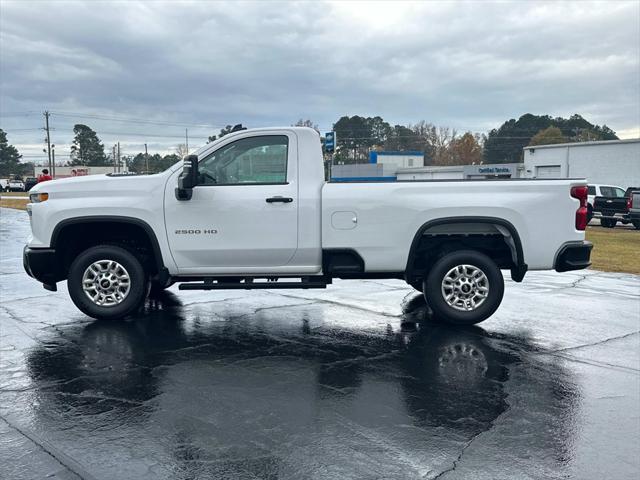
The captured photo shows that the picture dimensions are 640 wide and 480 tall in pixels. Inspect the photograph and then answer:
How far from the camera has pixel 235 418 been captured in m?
4.16

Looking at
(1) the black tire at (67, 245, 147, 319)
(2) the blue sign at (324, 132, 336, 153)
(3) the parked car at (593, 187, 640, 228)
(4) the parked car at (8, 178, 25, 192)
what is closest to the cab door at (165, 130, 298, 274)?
(1) the black tire at (67, 245, 147, 319)

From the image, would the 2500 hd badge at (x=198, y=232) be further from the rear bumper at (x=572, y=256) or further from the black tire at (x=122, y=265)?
the rear bumper at (x=572, y=256)

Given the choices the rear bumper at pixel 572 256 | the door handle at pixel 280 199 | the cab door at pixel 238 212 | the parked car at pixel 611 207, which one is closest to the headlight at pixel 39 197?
the cab door at pixel 238 212

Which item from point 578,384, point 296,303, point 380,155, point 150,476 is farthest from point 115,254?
point 380,155

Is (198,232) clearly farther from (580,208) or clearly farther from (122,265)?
(580,208)

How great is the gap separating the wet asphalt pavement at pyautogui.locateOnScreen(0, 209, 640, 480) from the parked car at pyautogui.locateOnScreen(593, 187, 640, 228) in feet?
65.2

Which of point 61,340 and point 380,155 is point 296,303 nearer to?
point 61,340

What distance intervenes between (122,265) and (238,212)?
1500 mm

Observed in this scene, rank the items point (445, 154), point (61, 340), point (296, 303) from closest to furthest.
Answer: point (61, 340), point (296, 303), point (445, 154)

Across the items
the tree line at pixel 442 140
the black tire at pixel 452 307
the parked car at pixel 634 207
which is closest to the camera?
the black tire at pixel 452 307

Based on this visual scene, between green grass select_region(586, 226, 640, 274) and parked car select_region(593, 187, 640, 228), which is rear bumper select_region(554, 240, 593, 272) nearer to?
green grass select_region(586, 226, 640, 274)

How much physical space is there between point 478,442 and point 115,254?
4618mm

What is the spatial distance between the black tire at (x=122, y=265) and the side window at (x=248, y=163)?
126 cm

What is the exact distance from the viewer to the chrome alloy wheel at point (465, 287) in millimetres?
6730
